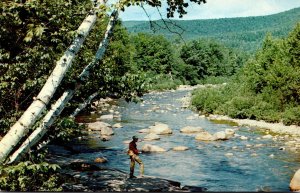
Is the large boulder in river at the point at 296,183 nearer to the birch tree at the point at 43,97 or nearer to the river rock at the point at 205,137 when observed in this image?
the birch tree at the point at 43,97

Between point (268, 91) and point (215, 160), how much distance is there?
12857mm

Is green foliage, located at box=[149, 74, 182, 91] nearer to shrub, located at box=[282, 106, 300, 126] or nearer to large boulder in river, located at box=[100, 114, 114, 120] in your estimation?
large boulder in river, located at box=[100, 114, 114, 120]

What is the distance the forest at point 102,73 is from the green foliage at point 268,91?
53 millimetres

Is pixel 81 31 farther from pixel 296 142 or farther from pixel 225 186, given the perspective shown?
pixel 296 142

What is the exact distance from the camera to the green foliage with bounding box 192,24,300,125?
2330cm

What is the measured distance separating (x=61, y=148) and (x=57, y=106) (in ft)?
38.9

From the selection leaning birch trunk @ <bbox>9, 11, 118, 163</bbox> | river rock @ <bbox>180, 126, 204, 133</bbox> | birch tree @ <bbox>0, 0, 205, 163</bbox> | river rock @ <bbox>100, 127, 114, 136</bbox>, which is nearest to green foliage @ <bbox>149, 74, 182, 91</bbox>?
river rock @ <bbox>180, 126, 204, 133</bbox>

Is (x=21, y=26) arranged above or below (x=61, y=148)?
above

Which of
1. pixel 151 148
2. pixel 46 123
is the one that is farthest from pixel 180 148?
pixel 46 123

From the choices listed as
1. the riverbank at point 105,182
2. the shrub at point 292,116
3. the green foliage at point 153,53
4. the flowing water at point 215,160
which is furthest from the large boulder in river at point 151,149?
the green foliage at point 153,53

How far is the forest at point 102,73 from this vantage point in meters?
5.59

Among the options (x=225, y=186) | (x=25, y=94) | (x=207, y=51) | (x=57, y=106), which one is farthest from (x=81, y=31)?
(x=207, y=51)

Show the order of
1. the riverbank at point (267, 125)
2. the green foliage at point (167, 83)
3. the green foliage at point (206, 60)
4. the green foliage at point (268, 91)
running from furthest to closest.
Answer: the green foliage at point (206, 60) → the green foliage at point (167, 83) → the green foliage at point (268, 91) → the riverbank at point (267, 125)

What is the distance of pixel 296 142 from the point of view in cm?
1764
